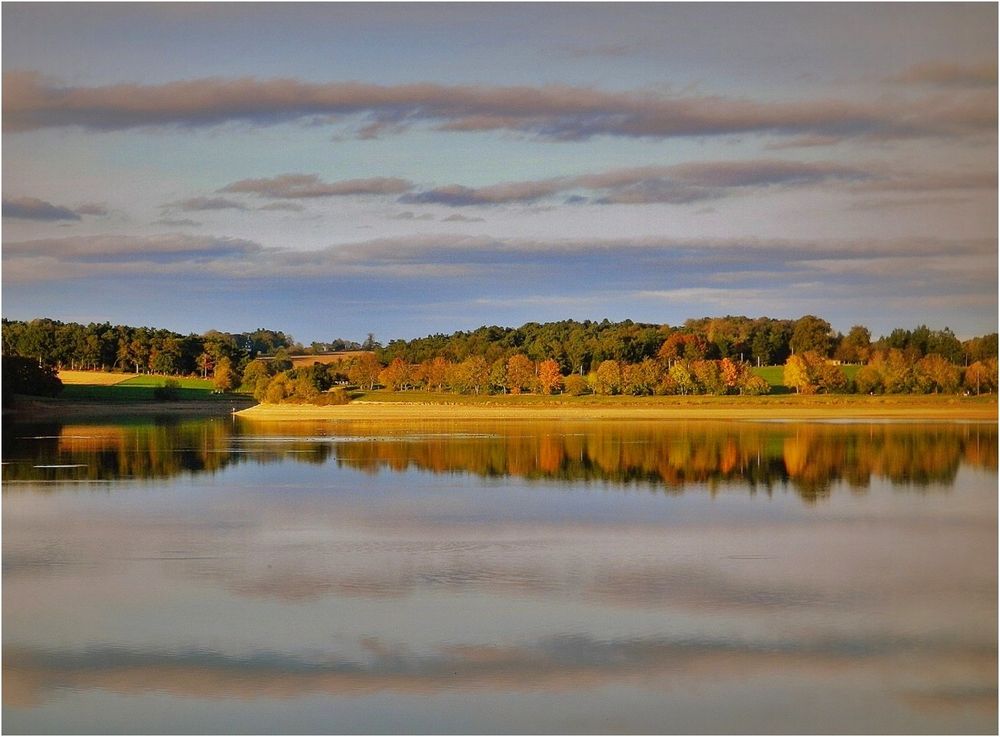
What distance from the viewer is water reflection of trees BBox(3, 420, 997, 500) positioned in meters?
33.0

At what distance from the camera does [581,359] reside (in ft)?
380

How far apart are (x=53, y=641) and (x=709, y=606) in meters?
8.28

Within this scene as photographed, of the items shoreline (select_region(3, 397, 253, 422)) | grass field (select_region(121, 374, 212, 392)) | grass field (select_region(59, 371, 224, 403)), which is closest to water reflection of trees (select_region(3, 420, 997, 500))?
shoreline (select_region(3, 397, 253, 422))

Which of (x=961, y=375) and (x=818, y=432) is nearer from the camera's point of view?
(x=818, y=432)

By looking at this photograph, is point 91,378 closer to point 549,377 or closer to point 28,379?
point 28,379

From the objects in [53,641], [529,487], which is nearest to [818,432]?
[529,487]

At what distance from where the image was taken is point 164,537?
21750mm

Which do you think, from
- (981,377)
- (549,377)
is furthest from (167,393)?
(981,377)

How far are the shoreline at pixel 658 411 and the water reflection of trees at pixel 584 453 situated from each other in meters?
14.9

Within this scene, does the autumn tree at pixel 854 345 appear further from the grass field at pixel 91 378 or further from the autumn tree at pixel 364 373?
the grass field at pixel 91 378

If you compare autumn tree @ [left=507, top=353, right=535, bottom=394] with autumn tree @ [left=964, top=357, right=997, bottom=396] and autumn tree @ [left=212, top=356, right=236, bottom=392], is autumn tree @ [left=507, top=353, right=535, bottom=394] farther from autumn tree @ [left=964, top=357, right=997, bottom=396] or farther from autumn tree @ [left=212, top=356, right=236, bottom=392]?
autumn tree @ [left=964, top=357, right=997, bottom=396]

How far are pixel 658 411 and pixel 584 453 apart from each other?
43.4m

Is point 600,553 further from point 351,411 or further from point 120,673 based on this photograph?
point 351,411

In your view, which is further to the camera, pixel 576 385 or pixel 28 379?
pixel 576 385
